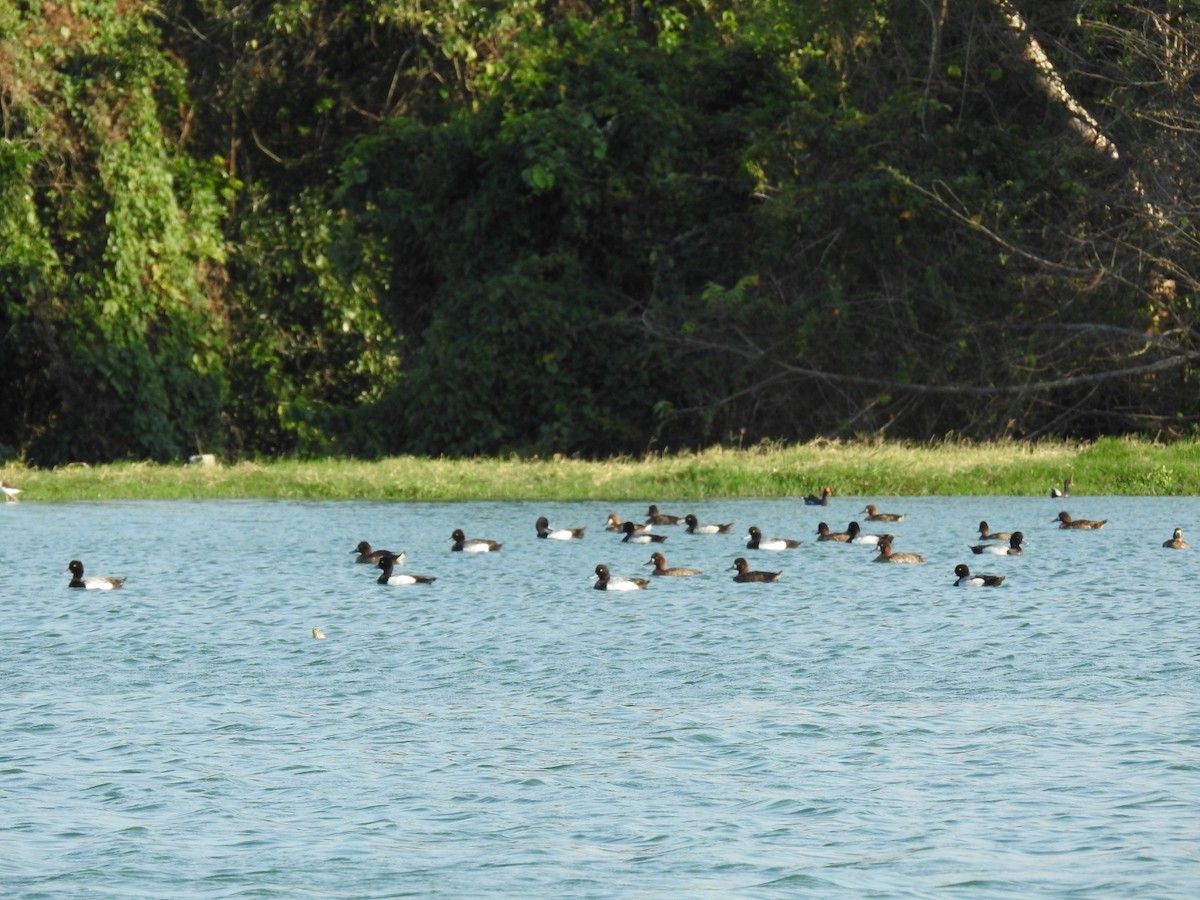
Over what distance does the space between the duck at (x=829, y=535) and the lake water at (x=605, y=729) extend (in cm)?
100

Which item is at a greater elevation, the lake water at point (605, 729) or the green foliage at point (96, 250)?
the green foliage at point (96, 250)

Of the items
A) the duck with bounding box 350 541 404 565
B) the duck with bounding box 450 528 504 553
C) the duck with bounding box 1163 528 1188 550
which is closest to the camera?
the duck with bounding box 1163 528 1188 550

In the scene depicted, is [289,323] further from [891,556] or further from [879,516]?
[891,556]

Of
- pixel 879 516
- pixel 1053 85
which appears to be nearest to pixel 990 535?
pixel 879 516

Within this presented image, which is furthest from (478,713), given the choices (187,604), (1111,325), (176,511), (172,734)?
(1111,325)

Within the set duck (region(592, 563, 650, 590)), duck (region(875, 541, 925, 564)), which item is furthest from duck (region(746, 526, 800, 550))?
duck (region(592, 563, 650, 590))

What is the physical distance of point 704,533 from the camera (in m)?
26.1

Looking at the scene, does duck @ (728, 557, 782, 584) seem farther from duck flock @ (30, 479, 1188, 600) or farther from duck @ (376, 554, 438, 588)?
duck @ (376, 554, 438, 588)

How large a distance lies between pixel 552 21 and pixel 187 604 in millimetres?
26164

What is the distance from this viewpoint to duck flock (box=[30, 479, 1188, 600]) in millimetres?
21359

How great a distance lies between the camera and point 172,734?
43.0ft

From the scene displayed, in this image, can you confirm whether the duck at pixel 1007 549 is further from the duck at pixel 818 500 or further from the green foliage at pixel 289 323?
the green foliage at pixel 289 323

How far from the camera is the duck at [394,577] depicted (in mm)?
21734

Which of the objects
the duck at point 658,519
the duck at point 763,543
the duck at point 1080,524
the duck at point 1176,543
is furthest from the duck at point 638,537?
the duck at point 1176,543
